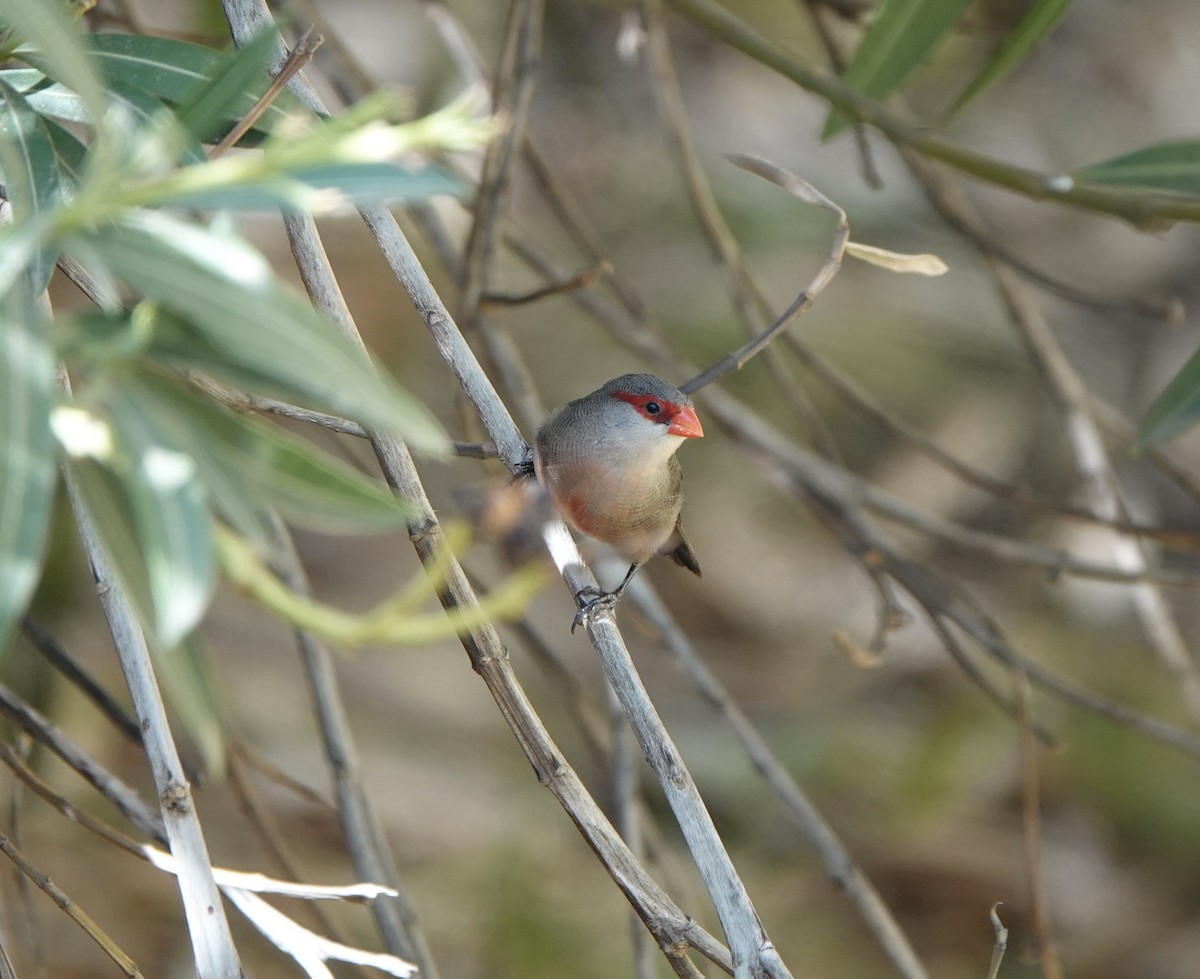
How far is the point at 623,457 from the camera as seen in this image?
141 inches

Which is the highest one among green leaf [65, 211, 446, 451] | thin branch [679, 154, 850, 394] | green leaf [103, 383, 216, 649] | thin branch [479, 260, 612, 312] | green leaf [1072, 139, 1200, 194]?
green leaf [1072, 139, 1200, 194]

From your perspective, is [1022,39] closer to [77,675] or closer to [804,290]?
[804,290]

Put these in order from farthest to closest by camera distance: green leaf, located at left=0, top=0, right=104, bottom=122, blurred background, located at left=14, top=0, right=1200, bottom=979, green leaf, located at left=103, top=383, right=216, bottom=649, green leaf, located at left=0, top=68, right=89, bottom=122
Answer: blurred background, located at left=14, top=0, right=1200, bottom=979, green leaf, located at left=0, top=68, right=89, bottom=122, green leaf, located at left=0, top=0, right=104, bottom=122, green leaf, located at left=103, top=383, right=216, bottom=649

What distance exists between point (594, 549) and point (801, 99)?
19.4 feet

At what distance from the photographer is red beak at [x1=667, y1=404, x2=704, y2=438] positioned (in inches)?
140

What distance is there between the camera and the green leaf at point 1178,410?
9.07 feet

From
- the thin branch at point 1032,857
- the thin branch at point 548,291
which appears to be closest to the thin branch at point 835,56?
the thin branch at point 548,291

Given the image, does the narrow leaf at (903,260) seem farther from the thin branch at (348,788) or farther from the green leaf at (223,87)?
the thin branch at (348,788)

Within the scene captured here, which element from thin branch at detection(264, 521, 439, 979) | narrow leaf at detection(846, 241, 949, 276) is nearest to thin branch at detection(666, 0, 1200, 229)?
narrow leaf at detection(846, 241, 949, 276)

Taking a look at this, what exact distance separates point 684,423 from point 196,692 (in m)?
2.51

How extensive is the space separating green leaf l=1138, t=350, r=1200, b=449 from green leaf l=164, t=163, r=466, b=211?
6.64 ft

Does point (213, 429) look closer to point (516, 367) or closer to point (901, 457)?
point (516, 367)

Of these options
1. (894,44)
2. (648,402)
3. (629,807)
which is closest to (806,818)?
(629,807)

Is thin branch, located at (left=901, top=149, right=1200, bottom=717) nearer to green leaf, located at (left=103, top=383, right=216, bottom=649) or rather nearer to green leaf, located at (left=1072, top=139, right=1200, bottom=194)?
green leaf, located at (left=1072, top=139, right=1200, bottom=194)
